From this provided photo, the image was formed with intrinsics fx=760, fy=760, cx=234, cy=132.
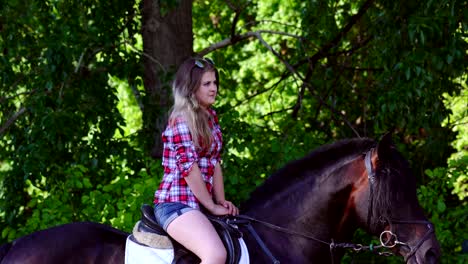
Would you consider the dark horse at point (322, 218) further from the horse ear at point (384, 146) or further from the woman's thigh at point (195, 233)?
the woman's thigh at point (195, 233)

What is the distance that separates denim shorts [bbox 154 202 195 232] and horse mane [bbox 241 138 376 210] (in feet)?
1.52

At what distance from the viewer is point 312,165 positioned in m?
4.27

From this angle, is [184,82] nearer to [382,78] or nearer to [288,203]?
[288,203]

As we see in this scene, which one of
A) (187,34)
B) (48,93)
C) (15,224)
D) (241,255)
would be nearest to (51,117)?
(48,93)

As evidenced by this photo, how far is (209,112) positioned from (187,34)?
447 centimetres

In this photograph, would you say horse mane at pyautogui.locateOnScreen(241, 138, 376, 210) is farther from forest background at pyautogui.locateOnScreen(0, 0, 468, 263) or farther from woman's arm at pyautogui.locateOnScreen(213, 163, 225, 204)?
forest background at pyautogui.locateOnScreen(0, 0, 468, 263)

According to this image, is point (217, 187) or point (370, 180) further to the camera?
Result: point (217, 187)

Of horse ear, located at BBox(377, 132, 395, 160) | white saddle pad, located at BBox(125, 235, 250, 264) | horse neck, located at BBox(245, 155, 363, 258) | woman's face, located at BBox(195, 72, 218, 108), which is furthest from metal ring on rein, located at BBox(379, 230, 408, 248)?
woman's face, located at BBox(195, 72, 218, 108)

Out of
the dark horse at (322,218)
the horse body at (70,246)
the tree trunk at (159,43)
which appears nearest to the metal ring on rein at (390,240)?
the dark horse at (322,218)

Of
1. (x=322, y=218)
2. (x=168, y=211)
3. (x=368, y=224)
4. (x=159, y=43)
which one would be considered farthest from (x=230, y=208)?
(x=159, y=43)

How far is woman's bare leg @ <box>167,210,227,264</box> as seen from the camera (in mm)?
3889

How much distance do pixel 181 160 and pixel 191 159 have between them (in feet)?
0.18

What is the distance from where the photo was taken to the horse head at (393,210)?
12.9ft

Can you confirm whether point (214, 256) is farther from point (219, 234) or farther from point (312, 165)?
point (312, 165)
